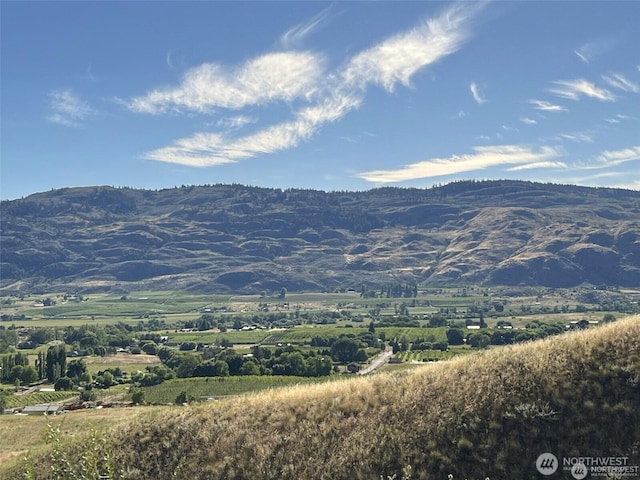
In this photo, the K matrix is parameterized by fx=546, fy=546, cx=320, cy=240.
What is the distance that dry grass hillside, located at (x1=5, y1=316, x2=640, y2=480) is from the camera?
1033 inches

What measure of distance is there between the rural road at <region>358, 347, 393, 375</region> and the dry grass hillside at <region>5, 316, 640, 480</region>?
4214 inches

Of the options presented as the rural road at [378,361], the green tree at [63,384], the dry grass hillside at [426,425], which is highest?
the dry grass hillside at [426,425]

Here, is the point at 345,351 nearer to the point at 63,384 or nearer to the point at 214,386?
the point at 214,386

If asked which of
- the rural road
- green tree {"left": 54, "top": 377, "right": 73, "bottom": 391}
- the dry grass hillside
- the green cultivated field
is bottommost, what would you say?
the rural road

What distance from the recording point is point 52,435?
16094 millimetres

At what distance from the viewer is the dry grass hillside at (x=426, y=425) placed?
26250 mm

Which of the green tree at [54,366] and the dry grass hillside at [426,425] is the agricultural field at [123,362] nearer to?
the green tree at [54,366]

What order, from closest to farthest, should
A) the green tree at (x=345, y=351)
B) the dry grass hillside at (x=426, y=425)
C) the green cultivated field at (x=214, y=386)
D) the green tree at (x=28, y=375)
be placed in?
the dry grass hillside at (x=426, y=425) → the green cultivated field at (x=214, y=386) → the green tree at (x=28, y=375) → the green tree at (x=345, y=351)

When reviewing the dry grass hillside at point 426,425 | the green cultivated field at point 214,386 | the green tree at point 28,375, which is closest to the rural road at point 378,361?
the green cultivated field at point 214,386

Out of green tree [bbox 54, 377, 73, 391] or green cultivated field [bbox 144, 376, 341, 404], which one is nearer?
green cultivated field [bbox 144, 376, 341, 404]

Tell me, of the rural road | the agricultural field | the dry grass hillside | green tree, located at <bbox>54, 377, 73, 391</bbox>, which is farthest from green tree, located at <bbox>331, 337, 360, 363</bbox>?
the dry grass hillside

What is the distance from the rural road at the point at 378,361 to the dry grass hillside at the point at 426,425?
107 meters

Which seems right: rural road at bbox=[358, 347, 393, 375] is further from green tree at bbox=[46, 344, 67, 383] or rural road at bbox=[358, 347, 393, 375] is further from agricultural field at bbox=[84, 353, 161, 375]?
green tree at bbox=[46, 344, 67, 383]

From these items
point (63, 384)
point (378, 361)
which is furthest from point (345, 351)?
point (63, 384)
